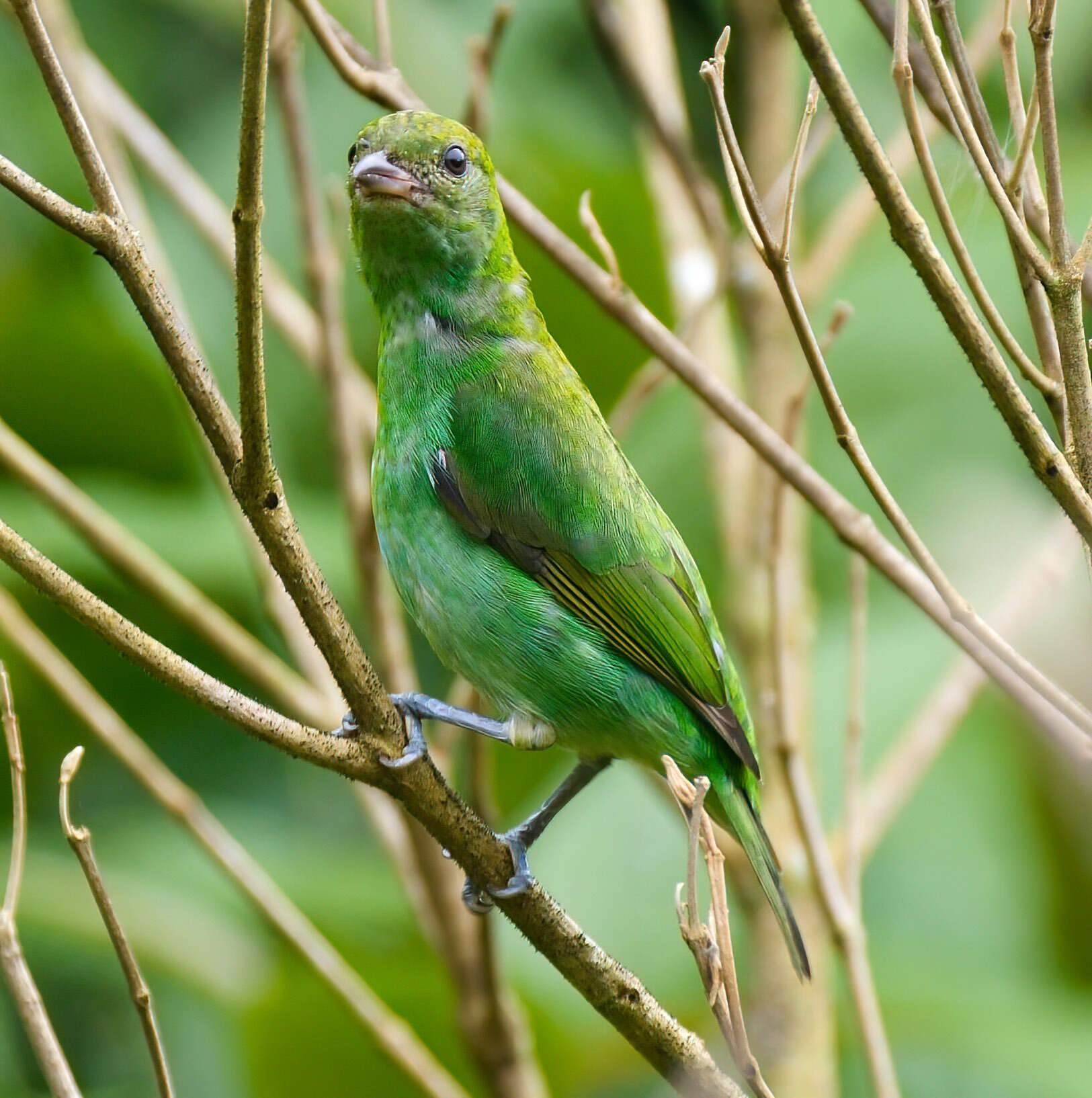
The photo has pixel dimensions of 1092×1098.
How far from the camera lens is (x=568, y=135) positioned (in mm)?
4793

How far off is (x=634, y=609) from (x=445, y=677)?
6.60 feet

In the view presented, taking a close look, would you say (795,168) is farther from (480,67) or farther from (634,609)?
(480,67)

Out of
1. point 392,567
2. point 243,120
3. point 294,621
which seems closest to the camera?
point 243,120

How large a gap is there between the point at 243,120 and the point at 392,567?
1219mm

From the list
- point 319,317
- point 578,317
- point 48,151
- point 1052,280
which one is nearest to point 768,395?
point 578,317

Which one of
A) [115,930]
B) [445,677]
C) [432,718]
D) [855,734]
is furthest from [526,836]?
[445,677]

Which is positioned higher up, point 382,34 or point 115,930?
point 382,34

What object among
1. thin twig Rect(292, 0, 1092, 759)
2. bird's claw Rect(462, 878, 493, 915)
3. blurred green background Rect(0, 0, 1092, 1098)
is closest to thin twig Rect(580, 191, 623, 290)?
thin twig Rect(292, 0, 1092, 759)

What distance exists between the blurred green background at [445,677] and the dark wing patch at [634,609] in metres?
1.09

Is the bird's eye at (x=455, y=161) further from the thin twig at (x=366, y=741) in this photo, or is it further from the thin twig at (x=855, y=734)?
the thin twig at (x=366, y=741)

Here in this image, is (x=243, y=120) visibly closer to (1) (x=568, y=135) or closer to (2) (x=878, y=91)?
(1) (x=568, y=135)

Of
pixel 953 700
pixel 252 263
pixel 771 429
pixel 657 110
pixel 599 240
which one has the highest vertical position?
pixel 657 110

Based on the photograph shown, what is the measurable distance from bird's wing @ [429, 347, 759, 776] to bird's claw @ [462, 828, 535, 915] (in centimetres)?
44

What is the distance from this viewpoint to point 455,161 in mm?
2803
